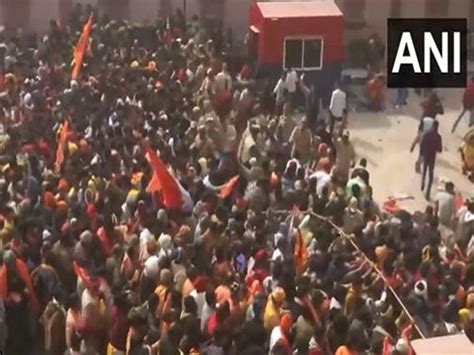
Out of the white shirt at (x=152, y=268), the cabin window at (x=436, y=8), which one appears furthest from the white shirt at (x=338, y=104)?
the white shirt at (x=152, y=268)

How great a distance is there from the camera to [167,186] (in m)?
9.79

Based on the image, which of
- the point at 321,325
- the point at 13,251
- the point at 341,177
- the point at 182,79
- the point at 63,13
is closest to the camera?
the point at 321,325

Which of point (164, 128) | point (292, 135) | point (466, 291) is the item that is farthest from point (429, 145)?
point (466, 291)

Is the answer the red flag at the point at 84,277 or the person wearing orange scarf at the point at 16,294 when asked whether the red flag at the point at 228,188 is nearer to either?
the red flag at the point at 84,277

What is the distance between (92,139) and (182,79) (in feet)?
7.69

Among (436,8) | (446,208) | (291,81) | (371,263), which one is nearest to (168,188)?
(371,263)

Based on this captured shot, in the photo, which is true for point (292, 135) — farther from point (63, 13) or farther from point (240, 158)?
point (63, 13)

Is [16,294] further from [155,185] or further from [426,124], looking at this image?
[426,124]

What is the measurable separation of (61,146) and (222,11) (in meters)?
6.96

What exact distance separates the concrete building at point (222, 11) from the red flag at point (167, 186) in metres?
7.32

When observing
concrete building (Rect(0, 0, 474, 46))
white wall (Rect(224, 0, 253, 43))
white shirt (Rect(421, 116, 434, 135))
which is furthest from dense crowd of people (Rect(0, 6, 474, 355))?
concrete building (Rect(0, 0, 474, 46))

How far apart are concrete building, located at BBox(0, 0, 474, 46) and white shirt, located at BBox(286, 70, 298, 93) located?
3002 mm

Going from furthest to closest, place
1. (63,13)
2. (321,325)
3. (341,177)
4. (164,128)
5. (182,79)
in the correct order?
(63,13) < (182,79) < (164,128) < (341,177) < (321,325)

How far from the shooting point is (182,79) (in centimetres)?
1340
